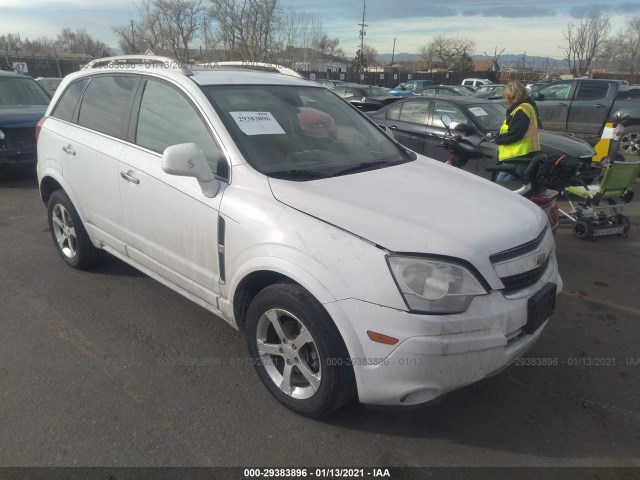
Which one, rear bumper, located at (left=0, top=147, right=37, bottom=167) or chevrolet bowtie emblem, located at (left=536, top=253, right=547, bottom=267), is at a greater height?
chevrolet bowtie emblem, located at (left=536, top=253, right=547, bottom=267)

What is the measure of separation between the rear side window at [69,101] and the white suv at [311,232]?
0.36 meters

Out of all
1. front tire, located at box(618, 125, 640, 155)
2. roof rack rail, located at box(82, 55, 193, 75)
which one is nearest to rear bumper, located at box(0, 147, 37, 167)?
roof rack rail, located at box(82, 55, 193, 75)

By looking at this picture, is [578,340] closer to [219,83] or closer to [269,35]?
[219,83]

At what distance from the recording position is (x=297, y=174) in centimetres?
283

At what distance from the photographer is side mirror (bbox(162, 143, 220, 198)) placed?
2.60 meters

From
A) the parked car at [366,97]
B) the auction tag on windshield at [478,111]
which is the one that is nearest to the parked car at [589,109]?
the auction tag on windshield at [478,111]

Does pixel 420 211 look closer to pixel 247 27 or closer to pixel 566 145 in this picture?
pixel 566 145

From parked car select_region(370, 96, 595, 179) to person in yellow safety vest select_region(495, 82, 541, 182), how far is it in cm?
125

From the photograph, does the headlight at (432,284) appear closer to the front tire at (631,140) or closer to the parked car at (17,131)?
the parked car at (17,131)

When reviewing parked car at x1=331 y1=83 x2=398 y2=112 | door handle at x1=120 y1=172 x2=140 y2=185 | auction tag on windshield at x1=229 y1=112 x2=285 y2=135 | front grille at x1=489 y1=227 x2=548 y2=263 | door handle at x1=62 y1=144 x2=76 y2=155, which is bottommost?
parked car at x1=331 y1=83 x2=398 y2=112

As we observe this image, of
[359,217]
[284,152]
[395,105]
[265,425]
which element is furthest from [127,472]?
[395,105]

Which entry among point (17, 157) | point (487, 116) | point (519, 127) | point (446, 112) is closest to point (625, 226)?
point (519, 127)

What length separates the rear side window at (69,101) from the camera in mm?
4215

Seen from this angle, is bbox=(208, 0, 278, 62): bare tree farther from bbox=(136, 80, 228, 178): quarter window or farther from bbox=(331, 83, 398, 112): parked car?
bbox=(136, 80, 228, 178): quarter window
